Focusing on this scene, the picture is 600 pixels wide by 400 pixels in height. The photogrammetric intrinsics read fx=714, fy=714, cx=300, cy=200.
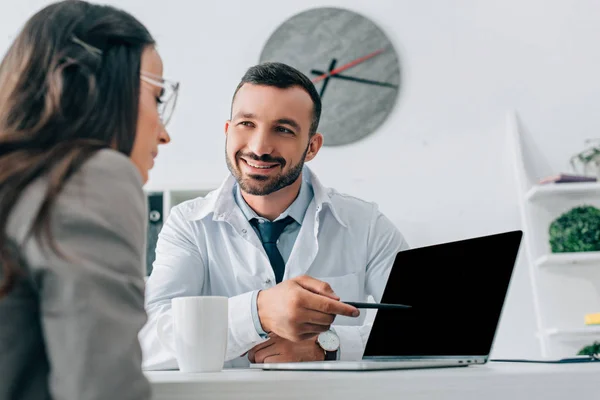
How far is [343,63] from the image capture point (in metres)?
3.19

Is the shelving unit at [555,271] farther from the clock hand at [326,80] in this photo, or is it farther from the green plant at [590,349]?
the clock hand at [326,80]

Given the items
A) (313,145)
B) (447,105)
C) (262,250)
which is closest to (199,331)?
(262,250)

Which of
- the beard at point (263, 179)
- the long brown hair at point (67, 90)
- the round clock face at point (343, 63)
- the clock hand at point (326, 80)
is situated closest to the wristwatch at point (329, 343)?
the beard at point (263, 179)

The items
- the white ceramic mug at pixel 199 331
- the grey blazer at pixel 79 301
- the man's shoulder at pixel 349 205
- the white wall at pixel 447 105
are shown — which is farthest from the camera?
the white wall at pixel 447 105

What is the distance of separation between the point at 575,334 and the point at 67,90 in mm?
2488

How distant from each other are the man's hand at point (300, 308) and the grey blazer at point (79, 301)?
19.9 inches

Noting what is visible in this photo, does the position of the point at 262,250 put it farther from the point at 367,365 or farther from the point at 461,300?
the point at 367,365

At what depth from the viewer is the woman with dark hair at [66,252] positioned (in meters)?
0.54

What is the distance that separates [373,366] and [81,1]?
0.52 m

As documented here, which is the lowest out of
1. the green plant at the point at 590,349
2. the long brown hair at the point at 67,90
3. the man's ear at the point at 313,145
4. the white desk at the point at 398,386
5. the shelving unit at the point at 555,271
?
the green plant at the point at 590,349

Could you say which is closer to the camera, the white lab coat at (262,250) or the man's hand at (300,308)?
the man's hand at (300,308)

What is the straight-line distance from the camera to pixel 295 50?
3.20 metres

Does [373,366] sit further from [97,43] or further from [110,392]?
[97,43]

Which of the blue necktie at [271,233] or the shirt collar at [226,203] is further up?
the shirt collar at [226,203]
